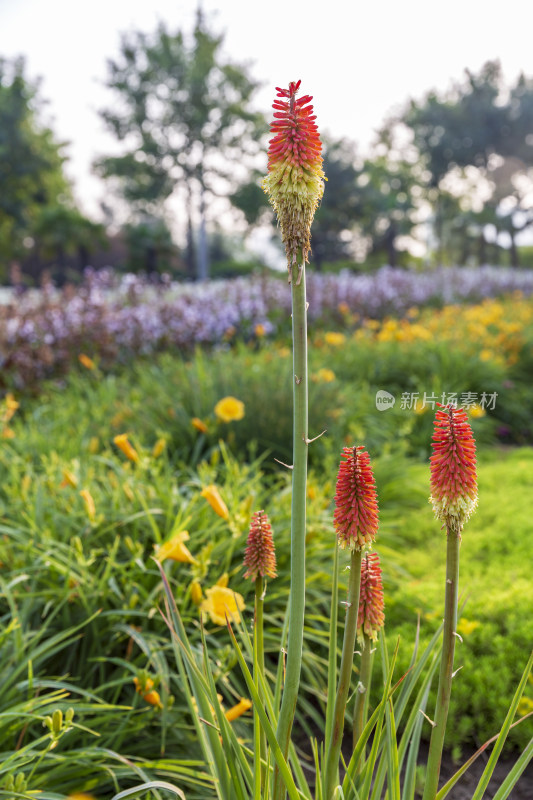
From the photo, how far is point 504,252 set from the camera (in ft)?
122

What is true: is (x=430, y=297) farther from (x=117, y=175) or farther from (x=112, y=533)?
(x=117, y=175)

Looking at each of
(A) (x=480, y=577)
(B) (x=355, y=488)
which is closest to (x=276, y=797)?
(B) (x=355, y=488)

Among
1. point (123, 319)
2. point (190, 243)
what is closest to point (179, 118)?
point (190, 243)

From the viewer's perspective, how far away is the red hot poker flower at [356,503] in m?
0.83

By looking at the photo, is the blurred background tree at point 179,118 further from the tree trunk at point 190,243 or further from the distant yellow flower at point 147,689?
the distant yellow flower at point 147,689

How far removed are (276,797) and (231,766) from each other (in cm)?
9

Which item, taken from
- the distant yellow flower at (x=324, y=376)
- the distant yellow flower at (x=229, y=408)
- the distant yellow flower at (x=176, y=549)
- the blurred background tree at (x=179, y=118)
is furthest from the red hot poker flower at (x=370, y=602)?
the blurred background tree at (x=179, y=118)

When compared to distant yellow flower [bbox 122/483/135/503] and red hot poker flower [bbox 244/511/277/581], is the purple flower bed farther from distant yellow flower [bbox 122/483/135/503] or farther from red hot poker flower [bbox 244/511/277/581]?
red hot poker flower [bbox 244/511/277/581]

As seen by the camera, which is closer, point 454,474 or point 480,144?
point 454,474

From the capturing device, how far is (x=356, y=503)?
2.76 ft

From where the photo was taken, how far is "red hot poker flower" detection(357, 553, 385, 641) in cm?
96

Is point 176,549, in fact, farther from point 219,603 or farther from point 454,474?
point 454,474

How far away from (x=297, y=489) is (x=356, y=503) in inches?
4.5

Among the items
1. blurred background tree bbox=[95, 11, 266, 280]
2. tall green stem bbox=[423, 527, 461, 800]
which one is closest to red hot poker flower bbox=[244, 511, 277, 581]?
tall green stem bbox=[423, 527, 461, 800]
